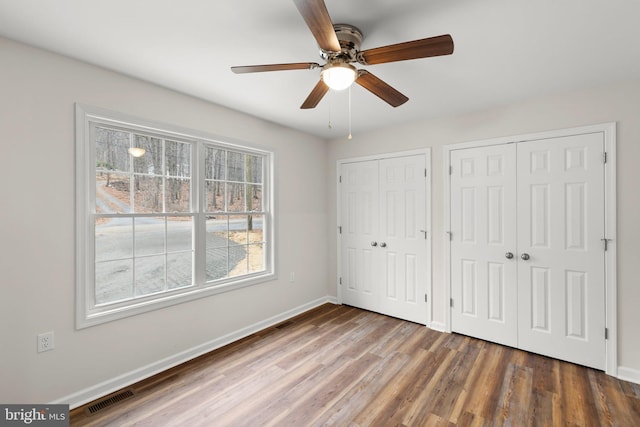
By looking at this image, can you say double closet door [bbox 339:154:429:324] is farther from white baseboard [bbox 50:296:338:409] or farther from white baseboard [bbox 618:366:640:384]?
white baseboard [bbox 618:366:640:384]

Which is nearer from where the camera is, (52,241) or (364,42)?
(364,42)

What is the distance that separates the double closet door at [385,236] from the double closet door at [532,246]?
0.40 metres

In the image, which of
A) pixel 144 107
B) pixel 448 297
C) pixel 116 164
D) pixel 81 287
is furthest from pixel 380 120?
pixel 81 287

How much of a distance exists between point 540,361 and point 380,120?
114 inches

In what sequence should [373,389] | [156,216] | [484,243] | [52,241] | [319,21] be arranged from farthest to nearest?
[484,243]
[156,216]
[373,389]
[52,241]
[319,21]

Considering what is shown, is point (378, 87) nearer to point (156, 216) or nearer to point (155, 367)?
point (156, 216)

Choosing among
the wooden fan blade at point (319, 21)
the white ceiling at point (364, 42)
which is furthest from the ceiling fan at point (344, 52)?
the white ceiling at point (364, 42)

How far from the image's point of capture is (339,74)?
1.66 meters

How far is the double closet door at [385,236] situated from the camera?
11.7 ft

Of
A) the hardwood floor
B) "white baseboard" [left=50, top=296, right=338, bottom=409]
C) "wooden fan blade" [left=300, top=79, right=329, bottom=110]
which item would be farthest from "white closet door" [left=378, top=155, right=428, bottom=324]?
"wooden fan blade" [left=300, top=79, right=329, bottom=110]

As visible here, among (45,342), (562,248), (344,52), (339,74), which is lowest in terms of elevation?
(45,342)

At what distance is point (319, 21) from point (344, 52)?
0.39 meters

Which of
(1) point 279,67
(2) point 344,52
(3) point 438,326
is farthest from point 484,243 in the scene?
(1) point 279,67

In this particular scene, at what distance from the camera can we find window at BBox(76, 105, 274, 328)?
2205mm
